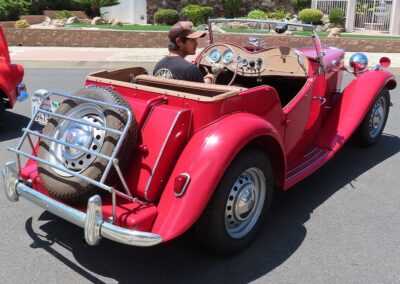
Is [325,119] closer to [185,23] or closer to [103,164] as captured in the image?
[185,23]

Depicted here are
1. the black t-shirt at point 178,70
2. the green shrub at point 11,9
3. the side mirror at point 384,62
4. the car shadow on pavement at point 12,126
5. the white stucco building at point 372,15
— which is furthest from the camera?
the green shrub at point 11,9

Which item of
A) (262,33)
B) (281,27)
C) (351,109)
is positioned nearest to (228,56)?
(281,27)

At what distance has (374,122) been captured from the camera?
5.33 m

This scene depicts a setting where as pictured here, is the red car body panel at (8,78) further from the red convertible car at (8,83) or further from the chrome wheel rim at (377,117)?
the chrome wheel rim at (377,117)

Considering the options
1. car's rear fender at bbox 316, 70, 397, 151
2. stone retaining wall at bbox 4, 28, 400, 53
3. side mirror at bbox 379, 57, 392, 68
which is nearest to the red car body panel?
car's rear fender at bbox 316, 70, 397, 151

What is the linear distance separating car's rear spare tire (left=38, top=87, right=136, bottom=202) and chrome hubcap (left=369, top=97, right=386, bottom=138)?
11.0 ft

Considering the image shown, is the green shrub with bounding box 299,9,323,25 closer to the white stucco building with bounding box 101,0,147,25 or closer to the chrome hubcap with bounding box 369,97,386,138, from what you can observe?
the white stucco building with bounding box 101,0,147,25

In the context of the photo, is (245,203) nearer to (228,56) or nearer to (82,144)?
(82,144)

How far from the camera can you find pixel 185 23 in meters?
3.78

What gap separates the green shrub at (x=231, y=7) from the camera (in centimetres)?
2625

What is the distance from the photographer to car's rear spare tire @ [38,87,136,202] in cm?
279

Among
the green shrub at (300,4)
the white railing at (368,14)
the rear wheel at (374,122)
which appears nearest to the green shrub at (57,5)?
the green shrub at (300,4)

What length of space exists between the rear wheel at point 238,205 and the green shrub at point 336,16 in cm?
2135

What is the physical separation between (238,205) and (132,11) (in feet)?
87.6
